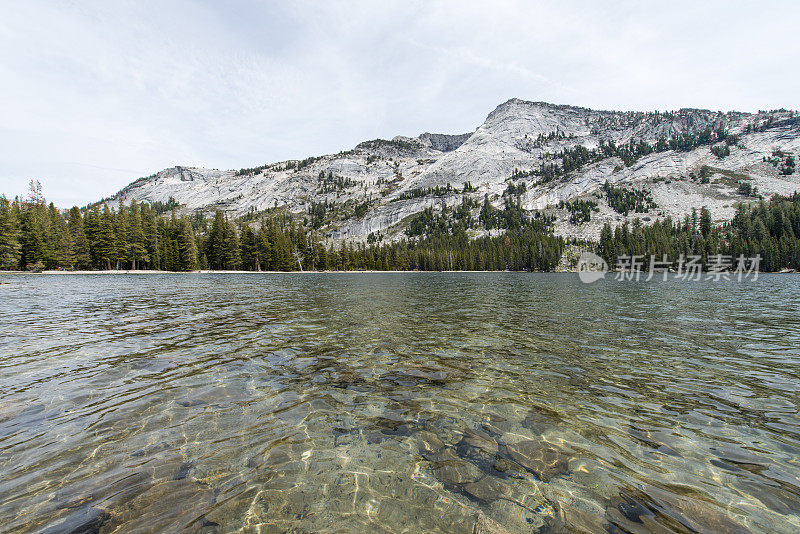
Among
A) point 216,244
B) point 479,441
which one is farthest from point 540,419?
point 216,244

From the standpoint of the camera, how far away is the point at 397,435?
26.1 feet

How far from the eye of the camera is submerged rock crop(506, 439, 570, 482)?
6.64m

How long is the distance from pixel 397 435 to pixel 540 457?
10.5 feet

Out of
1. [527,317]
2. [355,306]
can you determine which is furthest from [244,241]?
[527,317]

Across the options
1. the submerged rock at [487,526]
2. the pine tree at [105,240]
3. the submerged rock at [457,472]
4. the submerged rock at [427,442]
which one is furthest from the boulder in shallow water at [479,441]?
the pine tree at [105,240]

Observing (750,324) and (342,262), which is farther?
(342,262)

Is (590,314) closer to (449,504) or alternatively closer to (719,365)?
(719,365)

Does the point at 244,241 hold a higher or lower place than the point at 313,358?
higher

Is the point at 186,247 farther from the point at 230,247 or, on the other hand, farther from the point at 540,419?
the point at 540,419

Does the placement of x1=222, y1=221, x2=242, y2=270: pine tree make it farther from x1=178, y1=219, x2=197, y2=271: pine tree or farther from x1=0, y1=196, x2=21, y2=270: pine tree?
x1=0, y1=196, x2=21, y2=270: pine tree

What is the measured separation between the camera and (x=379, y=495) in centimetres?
592

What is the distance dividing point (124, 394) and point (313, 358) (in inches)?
246

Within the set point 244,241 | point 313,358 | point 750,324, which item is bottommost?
point 750,324

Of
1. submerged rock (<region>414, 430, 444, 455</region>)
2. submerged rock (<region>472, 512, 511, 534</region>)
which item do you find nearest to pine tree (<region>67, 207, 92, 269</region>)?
submerged rock (<region>414, 430, 444, 455</region>)
